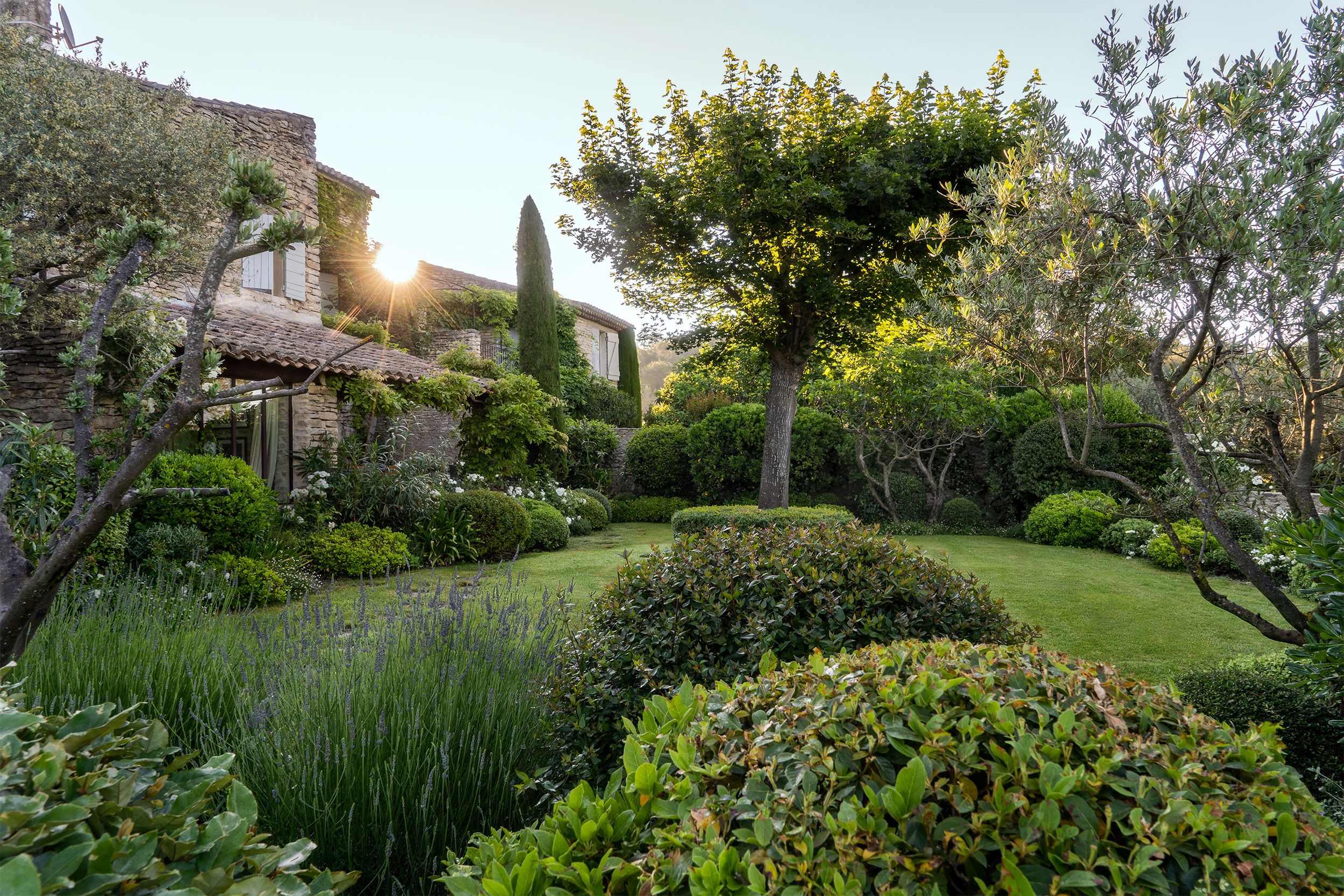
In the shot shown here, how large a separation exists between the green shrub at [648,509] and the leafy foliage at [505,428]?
255 centimetres

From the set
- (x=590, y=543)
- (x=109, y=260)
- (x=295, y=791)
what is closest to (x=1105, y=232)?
(x=295, y=791)

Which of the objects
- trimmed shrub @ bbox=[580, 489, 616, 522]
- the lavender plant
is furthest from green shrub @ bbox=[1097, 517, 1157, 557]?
the lavender plant

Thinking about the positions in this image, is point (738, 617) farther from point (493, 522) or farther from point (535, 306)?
point (535, 306)

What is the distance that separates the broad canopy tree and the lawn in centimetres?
389

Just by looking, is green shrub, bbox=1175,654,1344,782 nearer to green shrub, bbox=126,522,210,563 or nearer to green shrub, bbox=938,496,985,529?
green shrub, bbox=126,522,210,563

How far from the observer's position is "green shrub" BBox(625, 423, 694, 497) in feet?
56.3

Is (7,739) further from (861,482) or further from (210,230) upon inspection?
(861,482)

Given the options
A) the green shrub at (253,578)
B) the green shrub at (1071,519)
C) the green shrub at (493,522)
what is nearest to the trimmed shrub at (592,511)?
the green shrub at (493,522)

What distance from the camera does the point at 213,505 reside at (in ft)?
26.8

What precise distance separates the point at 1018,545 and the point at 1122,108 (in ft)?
32.0

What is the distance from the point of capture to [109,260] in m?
3.49

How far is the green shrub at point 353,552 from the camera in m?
9.39

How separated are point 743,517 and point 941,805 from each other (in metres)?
8.80

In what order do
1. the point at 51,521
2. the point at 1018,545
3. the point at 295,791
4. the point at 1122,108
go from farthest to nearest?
the point at 1018,545
the point at 51,521
the point at 1122,108
the point at 295,791
